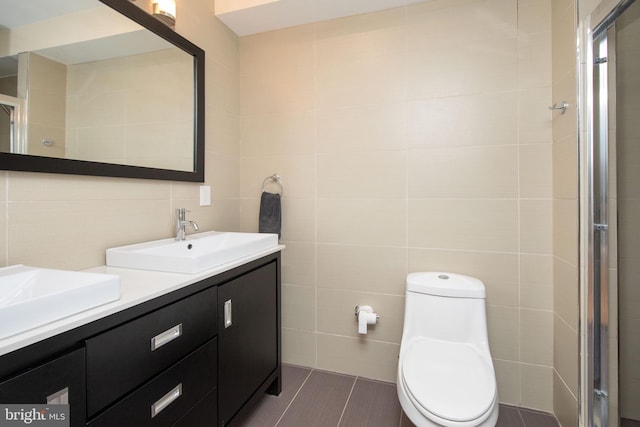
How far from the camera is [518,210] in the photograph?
1613 millimetres

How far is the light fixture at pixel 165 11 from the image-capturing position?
149cm

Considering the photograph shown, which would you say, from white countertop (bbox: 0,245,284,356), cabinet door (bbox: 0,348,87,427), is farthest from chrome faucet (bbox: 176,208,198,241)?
cabinet door (bbox: 0,348,87,427)

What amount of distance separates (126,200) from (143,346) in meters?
0.73

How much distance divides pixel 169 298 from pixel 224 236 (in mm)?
767

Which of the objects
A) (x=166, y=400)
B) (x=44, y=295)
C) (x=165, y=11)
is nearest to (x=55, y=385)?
(x=44, y=295)

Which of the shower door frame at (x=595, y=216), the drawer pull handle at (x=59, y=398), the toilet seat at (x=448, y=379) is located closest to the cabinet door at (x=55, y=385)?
the drawer pull handle at (x=59, y=398)

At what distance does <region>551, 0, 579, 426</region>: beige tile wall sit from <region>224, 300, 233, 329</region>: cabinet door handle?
149 cm

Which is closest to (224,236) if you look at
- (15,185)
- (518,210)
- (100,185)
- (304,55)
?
(100,185)

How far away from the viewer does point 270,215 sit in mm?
1979

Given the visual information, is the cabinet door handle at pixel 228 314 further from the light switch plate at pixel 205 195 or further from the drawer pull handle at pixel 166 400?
the light switch plate at pixel 205 195

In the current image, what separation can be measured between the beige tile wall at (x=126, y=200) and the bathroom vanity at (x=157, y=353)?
170mm

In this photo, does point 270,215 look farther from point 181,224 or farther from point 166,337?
point 166,337

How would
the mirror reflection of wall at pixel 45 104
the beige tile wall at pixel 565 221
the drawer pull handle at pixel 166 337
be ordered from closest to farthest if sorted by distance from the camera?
the drawer pull handle at pixel 166 337
the mirror reflection of wall at pixel 45 104
the beige tile wall at pixel 565 221

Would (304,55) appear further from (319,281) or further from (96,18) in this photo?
(319,281)
